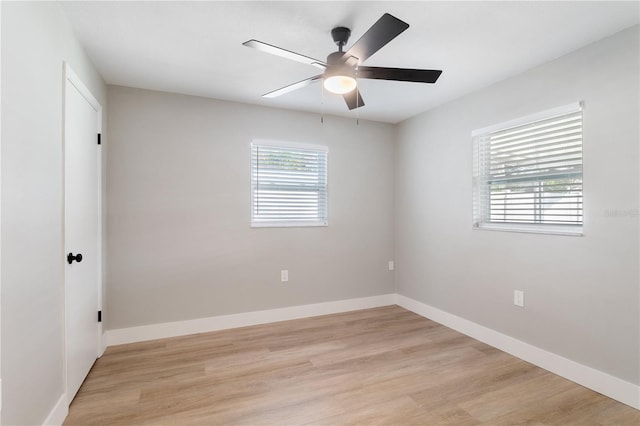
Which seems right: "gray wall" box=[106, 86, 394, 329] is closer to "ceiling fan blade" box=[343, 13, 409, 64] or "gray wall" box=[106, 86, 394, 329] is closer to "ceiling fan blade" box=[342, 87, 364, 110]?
"ceiling fan blade" box=[342, 87, 364, 110]

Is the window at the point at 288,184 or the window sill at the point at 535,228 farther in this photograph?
the window at the point at 288,184

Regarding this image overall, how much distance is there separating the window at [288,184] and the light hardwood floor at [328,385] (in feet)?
4.29

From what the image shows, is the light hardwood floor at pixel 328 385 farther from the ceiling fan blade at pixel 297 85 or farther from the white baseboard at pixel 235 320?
the ceiling fan blade at pixel 297 85

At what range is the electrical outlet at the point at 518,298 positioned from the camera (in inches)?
107

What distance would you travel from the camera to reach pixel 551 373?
2.45 m

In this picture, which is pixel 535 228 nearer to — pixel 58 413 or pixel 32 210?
pixel 32 210

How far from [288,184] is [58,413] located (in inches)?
105

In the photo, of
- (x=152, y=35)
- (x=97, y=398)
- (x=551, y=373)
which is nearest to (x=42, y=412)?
(x=97, y=398)

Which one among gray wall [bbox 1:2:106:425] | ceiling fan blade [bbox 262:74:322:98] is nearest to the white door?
gray wall [bbox 1:2:106:425]

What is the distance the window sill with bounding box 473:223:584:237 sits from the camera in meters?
2.38

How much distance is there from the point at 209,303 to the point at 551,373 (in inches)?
122

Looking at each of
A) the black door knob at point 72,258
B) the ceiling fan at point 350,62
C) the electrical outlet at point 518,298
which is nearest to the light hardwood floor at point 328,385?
the electrical outlet at point 518,298

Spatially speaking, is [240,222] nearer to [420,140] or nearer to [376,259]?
[376,259]

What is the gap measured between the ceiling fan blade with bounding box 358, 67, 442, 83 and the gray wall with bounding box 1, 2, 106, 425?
1.71m
